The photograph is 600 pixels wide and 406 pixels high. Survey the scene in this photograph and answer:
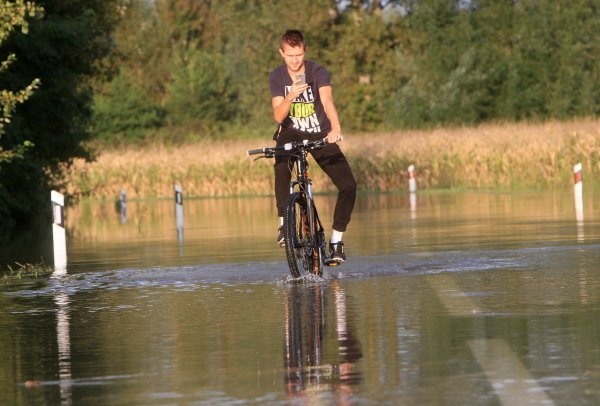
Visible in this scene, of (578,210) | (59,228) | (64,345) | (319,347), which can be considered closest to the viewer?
(319,347)

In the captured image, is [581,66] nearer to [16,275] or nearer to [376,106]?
[376,106]

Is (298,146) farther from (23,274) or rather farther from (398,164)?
(398,164)

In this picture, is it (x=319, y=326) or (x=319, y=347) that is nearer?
(x=319, y=347)

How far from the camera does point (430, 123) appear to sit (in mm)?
83250

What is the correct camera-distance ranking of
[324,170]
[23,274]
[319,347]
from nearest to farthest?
[319,347] → [324,170] → [23,274]

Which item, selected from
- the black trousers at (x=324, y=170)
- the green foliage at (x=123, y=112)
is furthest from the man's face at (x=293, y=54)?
the green foliage at (x=123, y=112)

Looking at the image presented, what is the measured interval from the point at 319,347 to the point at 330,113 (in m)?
4.33

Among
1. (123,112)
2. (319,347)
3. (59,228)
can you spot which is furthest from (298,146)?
(123,112)

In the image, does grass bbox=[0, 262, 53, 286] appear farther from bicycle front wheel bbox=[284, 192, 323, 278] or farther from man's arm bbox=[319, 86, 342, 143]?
man's arm bbox=[319, 86, 342, 143]

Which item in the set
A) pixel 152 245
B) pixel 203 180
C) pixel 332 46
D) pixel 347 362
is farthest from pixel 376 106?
pixel 347 362

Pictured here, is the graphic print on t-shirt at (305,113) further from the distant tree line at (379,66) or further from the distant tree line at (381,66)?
the distant tree line at (379,66)

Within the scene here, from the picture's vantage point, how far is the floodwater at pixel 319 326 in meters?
7.85

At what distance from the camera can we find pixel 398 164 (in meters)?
43.9

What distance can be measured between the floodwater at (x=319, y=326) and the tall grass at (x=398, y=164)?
2061 cm
